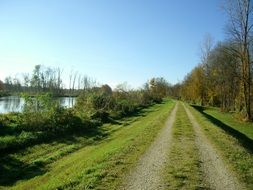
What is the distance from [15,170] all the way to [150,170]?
6417mm

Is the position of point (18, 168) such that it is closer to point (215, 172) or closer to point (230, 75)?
point (215, 172)

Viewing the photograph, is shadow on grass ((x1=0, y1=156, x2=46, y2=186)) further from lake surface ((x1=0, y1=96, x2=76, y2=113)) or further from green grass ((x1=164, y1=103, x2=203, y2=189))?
lake surface ((x1=0, y1=96, x2=76, y2=113))

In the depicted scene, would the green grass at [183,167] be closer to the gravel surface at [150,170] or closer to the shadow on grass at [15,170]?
the gravel surface at [150,170]

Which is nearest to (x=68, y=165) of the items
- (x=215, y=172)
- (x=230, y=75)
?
(x=215, y=172)

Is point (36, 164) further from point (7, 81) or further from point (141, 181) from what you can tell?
point (7, 81)

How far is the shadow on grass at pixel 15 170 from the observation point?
41.3ft

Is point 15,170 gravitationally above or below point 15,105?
below

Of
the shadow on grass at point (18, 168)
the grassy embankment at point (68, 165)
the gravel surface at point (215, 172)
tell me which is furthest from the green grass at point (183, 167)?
the shadow on grass at point (18, 168)

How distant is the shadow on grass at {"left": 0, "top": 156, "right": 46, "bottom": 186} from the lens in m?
12.6

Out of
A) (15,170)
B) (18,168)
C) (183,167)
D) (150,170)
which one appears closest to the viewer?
(150,170)

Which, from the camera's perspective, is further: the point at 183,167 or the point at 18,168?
the point at 18,168

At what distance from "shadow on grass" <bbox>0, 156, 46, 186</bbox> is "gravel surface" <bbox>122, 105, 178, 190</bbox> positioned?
448 centimetres

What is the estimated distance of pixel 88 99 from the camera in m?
36.6

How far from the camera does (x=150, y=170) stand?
10883 millimetres
